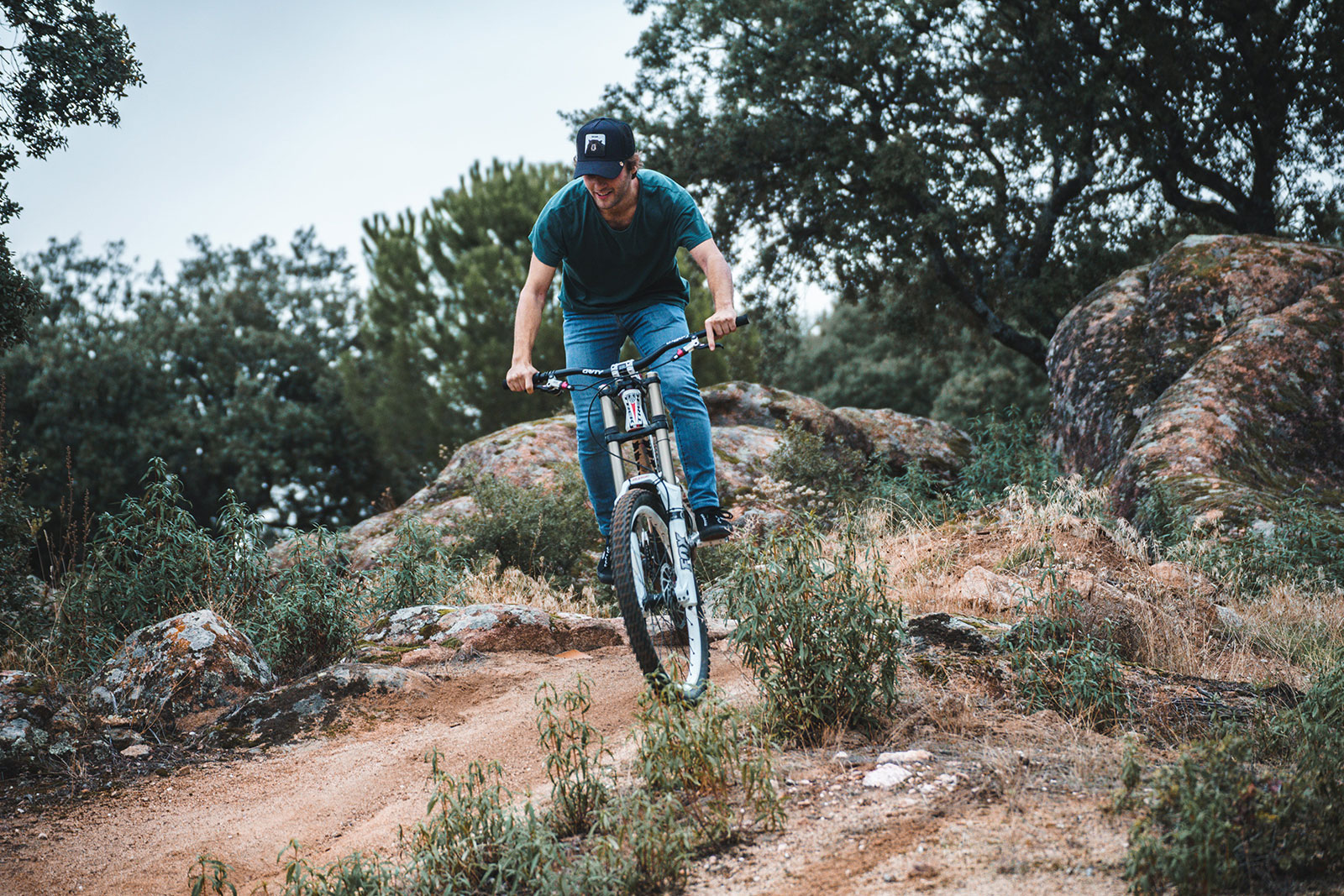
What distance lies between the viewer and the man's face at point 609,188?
3.80 metres

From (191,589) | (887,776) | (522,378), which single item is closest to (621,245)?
(522,378)

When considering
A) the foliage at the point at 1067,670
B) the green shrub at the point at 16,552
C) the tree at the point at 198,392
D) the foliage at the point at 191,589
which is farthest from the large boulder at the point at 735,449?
the tree at the point at 198,392

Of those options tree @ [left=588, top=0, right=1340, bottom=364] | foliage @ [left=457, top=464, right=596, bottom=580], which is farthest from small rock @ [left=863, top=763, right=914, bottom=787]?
tree @ [left=588, top=0, right=1340, bottom=364]

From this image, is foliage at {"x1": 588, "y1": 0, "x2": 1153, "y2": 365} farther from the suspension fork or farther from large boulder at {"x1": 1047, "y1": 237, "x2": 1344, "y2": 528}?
the suspension fork

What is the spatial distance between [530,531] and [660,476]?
11.6 feet

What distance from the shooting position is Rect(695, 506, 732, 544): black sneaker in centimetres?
398

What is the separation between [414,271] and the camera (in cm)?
2156

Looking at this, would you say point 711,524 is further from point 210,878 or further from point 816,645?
point 210,878

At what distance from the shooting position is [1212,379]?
304 inches

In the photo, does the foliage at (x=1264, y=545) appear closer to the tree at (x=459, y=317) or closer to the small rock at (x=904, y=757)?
the small rock at (x=904, y=757)

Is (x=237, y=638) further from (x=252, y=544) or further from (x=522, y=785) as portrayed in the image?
(x=522, y=785)

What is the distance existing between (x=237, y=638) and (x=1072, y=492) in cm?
539

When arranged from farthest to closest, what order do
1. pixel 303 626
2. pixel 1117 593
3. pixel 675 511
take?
pixel 303 626 → pixel 1117 593 → pixel 675 511

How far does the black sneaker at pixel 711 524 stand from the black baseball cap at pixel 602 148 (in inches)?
56.0
